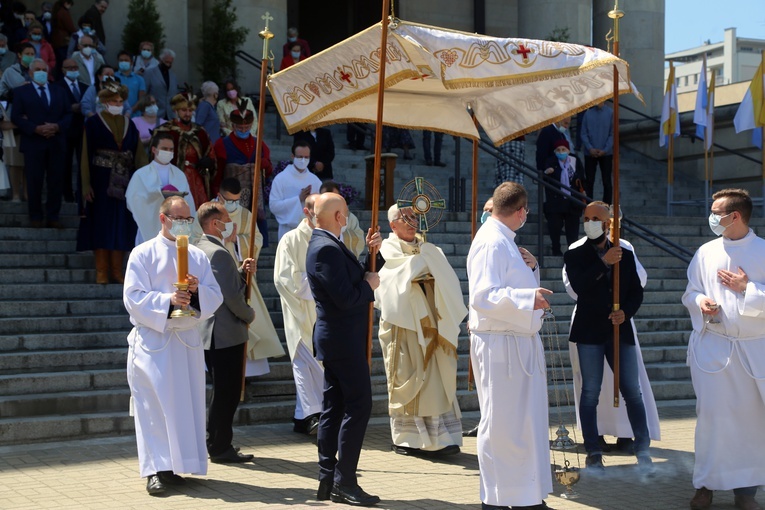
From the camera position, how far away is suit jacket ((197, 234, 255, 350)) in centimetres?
862

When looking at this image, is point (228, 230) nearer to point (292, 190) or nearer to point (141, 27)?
point (292, 190)

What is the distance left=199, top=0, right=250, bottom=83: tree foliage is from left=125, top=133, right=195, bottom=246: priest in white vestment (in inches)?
268

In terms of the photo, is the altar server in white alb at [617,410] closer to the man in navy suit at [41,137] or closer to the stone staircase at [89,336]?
the stone staircase at [89,336]

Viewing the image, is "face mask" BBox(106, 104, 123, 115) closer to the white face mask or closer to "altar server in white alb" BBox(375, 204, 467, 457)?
"altar server in white alb" BBox(375, 204, 467, 457)

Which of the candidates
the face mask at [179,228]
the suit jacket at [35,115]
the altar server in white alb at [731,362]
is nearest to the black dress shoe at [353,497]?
the face mask at [179,228]

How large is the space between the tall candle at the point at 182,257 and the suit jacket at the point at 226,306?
119cm

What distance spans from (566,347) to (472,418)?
82.2 inches

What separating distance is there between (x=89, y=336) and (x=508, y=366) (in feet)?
16.6

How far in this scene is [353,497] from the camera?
7.41m

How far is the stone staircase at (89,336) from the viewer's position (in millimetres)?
9617

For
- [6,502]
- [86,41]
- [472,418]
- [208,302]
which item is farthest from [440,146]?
[6,502]

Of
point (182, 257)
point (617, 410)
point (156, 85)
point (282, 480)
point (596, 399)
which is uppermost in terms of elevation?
point (156, 85)

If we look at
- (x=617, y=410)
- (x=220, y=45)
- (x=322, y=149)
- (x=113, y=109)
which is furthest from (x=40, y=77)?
(x=617, y=410)

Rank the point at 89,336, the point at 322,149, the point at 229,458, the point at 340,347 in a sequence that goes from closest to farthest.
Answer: the point at 340,347 → the point at 229,458 → the point at 89,336 → the point at 322,149
